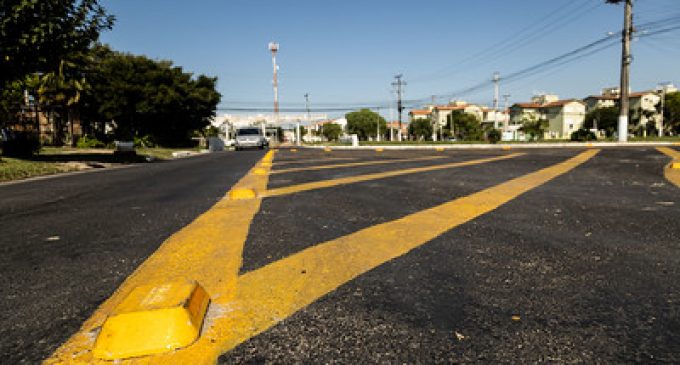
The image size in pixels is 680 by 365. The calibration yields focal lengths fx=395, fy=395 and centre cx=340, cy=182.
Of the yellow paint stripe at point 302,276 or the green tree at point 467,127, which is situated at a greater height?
the green tree at point 467,127

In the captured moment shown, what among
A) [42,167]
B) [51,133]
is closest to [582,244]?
[42,167]

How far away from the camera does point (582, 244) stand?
1947mm

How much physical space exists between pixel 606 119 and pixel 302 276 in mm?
96464

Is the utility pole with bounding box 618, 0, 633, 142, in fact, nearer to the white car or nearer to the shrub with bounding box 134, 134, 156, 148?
the white car

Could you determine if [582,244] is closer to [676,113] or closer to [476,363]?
[476,363]

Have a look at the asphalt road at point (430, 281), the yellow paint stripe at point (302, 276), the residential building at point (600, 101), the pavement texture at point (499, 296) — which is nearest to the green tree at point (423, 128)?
the residential building at point (600, 101)

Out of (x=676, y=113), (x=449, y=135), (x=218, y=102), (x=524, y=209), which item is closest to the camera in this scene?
(x=524, y=209)

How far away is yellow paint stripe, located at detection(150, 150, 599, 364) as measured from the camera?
1.03 meters

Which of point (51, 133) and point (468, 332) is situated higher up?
point (51, 133)

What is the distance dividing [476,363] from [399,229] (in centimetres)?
134

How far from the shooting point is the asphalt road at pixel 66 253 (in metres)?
1.13

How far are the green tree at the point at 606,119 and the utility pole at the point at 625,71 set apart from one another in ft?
207

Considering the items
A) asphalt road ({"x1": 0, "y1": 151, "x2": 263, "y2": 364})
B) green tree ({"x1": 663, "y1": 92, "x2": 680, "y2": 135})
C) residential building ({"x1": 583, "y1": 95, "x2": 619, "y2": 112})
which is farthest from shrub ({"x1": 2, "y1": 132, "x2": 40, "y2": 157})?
residential building ({"x1": 583, "y1": 95, "x2": 619, "y2": 112})

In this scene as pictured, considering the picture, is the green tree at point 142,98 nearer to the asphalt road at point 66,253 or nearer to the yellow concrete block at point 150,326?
the asphalt road at point 66,253
